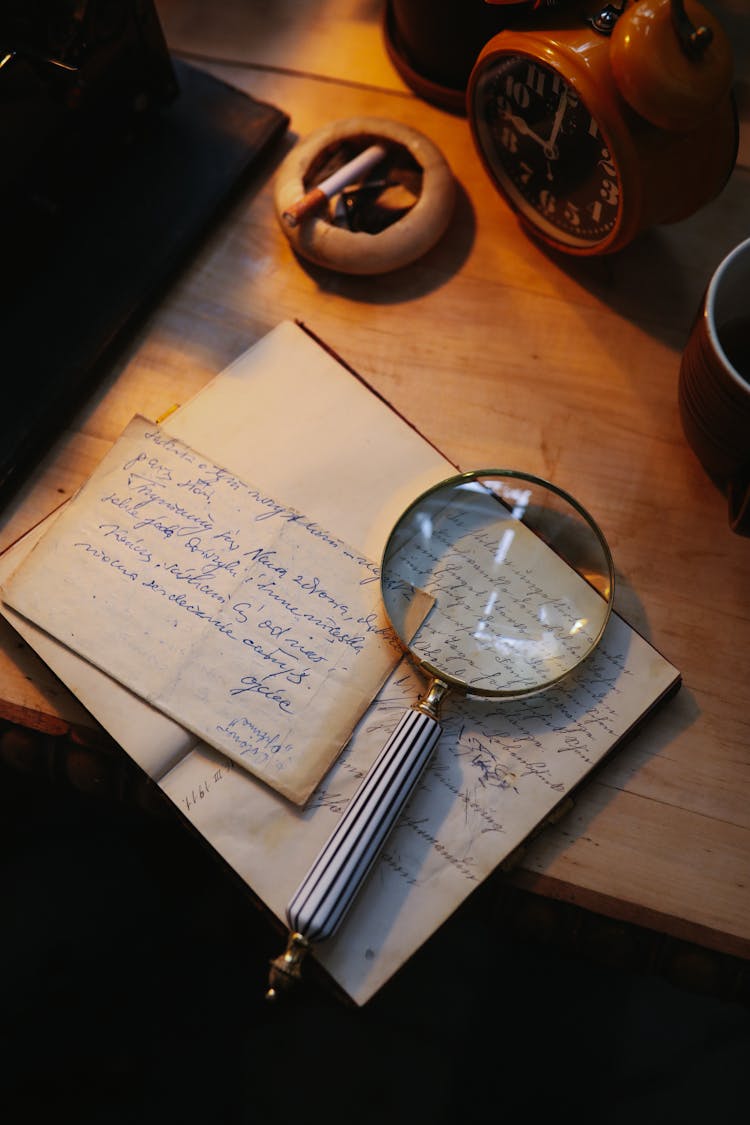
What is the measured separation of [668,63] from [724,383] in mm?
245

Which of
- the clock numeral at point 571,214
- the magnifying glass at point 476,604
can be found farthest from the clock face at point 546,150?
the magnifying glass at point 476,604

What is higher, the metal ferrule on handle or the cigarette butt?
the cigarette butt

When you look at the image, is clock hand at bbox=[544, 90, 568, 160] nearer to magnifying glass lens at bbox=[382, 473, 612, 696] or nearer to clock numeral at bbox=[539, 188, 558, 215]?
clock numeral at bbox=[539, 188, 558, 215]

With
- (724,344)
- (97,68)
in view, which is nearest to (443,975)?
(724,344)

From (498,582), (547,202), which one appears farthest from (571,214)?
(498,582)

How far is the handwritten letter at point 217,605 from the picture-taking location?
729mm

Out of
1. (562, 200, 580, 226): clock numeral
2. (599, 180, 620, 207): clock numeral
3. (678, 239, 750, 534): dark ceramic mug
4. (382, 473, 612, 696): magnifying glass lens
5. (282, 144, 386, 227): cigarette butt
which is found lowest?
→ (382, 473, 612, 696): magnifying glass lens

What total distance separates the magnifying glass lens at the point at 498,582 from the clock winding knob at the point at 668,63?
308 mm

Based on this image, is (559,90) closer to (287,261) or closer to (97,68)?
(287,261)

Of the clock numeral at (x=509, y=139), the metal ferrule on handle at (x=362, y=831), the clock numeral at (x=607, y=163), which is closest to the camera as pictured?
the metal ferrule on handle at (x=362, y=831)

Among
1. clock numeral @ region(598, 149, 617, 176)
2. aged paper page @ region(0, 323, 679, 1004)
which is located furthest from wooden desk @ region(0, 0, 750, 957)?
clock numeral @ region(598, 149, 617, 176)

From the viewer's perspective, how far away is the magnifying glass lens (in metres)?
0.73

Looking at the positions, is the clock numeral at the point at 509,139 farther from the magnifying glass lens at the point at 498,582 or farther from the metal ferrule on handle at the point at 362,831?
the metal ferrule on handle at the point at 362,831

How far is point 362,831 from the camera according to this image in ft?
2.19
